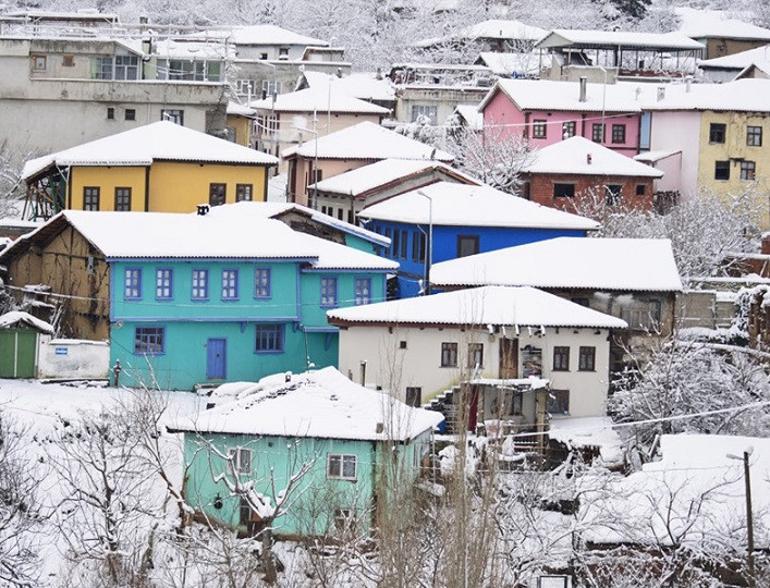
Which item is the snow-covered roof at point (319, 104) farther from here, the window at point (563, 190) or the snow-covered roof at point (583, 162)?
the window at point (563, 190)

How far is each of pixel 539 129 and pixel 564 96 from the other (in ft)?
5.09

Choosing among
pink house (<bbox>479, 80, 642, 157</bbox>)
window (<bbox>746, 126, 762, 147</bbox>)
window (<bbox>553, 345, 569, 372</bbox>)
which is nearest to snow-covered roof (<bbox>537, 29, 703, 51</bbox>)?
pink house (<bbox>479, 80, 642, 157</bbox>)

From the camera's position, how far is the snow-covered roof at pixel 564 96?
2256 inches

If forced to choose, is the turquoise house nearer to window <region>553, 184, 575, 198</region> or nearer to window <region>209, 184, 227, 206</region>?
window <region>209, 184, 227, 206</region>

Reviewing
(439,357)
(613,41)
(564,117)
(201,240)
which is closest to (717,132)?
(564,117)

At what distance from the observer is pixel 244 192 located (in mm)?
46000

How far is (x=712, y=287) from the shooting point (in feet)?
141

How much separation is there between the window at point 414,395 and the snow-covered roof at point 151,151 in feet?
38.7

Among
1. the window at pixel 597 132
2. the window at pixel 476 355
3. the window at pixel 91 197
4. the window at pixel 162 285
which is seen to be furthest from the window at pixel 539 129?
the window at pixel 476 355

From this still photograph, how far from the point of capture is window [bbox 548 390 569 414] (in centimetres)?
3519

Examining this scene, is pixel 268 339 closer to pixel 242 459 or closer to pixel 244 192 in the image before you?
pixel 242 459

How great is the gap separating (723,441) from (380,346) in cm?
798

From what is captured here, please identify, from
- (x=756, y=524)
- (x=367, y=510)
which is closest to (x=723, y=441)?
(x=756, y=524)

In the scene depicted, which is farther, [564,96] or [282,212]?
[564,96]
